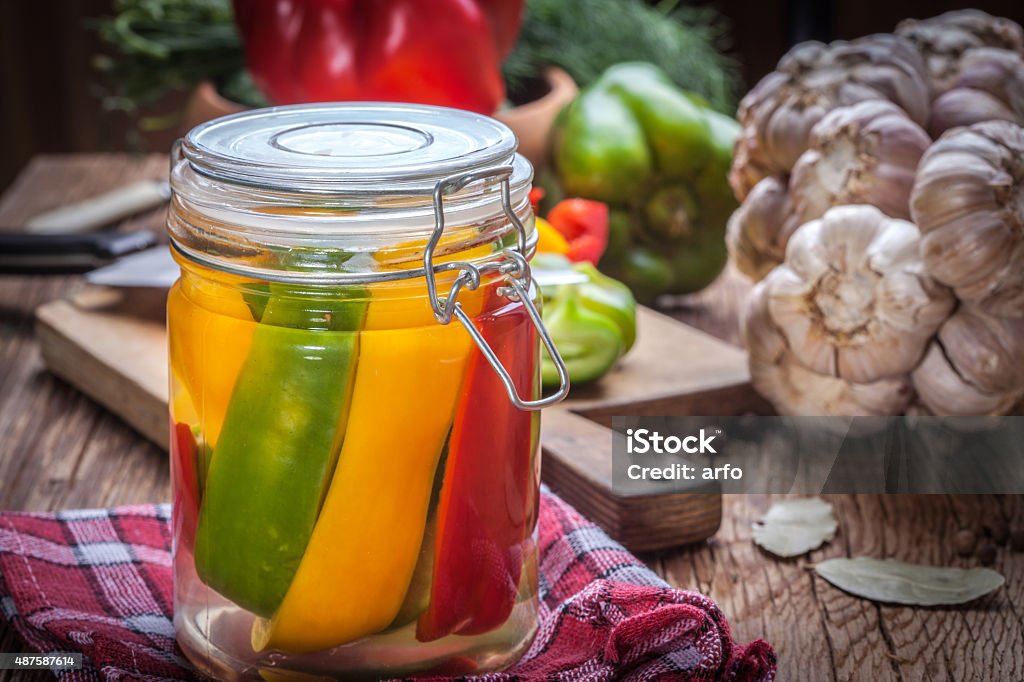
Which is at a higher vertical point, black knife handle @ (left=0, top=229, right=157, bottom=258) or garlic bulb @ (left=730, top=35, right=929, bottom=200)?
garlic bulb @ (left=730, top=35, right=929, bottom=200)

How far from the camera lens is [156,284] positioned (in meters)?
1.10

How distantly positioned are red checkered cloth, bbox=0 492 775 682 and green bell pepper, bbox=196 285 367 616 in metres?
0.11

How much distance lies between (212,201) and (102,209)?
3.08 ft

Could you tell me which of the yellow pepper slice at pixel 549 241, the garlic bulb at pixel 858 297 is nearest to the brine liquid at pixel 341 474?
the garlic bulb at pixel 858 297

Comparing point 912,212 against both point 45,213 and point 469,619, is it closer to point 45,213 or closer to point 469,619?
point 469,619

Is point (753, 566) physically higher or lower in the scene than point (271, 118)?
lower

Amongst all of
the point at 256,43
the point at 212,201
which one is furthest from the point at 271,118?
the point at 256,43

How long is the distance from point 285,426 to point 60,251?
0.76 meters

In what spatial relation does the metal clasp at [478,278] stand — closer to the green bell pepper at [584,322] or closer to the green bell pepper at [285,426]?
the green bell pepper at [285,426]

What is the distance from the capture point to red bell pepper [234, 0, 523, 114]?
1262 mm

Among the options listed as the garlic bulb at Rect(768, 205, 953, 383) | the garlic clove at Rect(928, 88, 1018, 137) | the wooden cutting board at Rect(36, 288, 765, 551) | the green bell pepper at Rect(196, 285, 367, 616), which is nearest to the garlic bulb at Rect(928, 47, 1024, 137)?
Answer: the garlic clove at Rect(928, 88, 1018, 137)

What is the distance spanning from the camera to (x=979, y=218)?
815 millimetres

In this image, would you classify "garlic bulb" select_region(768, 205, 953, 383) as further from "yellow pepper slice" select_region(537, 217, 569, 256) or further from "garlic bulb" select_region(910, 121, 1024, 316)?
"yellow pepper slice" select_region(537, 217, 569, 256)

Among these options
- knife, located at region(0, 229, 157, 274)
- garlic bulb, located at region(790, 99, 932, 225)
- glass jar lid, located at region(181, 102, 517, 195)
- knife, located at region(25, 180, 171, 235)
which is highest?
glass jar lid, located at region(181, 102, 517, 195)
